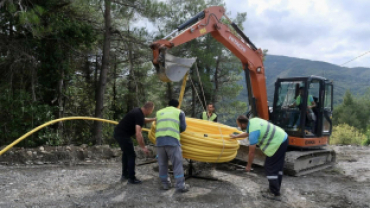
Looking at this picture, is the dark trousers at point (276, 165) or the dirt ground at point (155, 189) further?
the dark trousers at point (276, 165)

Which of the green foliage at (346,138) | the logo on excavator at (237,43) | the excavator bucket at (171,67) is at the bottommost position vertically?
the green foliage at (346,138)

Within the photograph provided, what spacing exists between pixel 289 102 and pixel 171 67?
10.2 ft

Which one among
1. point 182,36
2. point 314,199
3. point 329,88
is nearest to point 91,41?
point 182,36

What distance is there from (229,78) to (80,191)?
1295cm

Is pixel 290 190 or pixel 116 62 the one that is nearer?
pixel 290 190

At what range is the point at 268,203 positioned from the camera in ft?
15.6


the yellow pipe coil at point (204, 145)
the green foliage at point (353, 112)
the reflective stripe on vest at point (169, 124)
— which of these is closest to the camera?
the reflective stripe on vest at point (169, 124)

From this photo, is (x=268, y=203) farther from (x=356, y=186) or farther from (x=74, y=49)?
(x=74, y=49)

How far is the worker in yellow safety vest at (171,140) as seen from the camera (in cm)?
505

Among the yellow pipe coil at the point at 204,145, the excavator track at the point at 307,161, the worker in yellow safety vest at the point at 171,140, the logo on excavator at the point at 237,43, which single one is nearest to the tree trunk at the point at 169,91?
the logo on excavator at the point at 237,43

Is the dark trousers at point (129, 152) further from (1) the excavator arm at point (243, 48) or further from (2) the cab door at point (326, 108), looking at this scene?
(2) the cab door at point (326, 108)

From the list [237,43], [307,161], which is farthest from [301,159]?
[237,43]

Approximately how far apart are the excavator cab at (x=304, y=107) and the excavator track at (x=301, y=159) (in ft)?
0.93

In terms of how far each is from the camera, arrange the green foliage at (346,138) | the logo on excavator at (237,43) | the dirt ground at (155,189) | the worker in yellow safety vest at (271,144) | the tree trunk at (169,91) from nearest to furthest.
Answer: the dirt ground at (155,189) → the worker in yellow safety vest at (271,144) → the logo on excavator at (237,43) → the tree trunk at (169,91) → the green foliage at (346,138)
